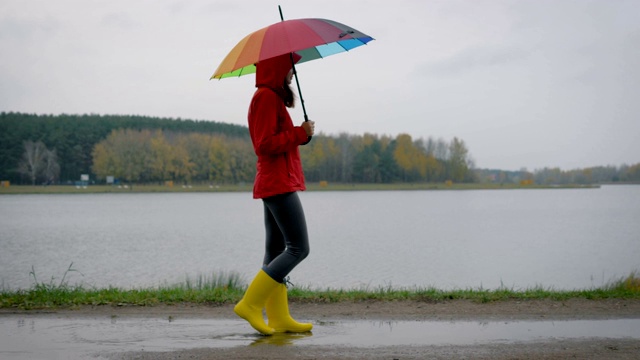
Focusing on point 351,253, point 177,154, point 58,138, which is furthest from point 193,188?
point 351,253

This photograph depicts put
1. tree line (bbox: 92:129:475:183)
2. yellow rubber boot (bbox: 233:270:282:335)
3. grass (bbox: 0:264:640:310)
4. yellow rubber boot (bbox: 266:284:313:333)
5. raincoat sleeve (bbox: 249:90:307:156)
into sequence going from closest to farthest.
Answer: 1. raincoat sleeve (bbox: 249:90:307:156)
2. yellow rubber boot (bbox: 233:270:282:335)
3. yellow rubber boot (bbox: 266:284:313:333)
4. grass (bbox: 0:264:640:310)
5. tree line (bbox: 92:129:475:183)

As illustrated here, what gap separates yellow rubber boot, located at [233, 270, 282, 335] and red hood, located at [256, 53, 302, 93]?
1628 mm

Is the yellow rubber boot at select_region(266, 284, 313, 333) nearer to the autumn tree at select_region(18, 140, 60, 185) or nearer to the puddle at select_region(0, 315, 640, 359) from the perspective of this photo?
the puddle at select_region(0, 315, 640, 359)

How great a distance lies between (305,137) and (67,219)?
42.6 m

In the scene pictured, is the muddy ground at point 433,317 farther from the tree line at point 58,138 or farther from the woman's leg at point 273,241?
the tree line at point 58,138

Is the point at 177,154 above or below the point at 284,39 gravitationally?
above

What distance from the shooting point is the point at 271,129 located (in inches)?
202

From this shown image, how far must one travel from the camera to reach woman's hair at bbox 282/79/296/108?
540 cm

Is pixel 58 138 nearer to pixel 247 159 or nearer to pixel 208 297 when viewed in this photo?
pixel 247 159

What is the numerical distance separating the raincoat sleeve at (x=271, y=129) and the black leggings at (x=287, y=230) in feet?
1.40

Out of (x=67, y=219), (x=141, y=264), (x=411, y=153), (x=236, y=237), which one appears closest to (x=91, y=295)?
(x=141, y=264)

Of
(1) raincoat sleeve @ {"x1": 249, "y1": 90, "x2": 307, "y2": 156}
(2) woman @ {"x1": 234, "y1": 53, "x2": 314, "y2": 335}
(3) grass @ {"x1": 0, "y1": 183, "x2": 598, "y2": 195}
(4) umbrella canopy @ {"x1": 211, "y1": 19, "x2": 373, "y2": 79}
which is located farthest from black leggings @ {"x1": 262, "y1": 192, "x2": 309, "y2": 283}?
(3) grass @ {"x1": 0, "y1": 183, "x2": 598, "y2": 195}

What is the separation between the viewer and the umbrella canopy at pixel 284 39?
16.5ft

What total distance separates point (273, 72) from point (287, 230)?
1.36 m
